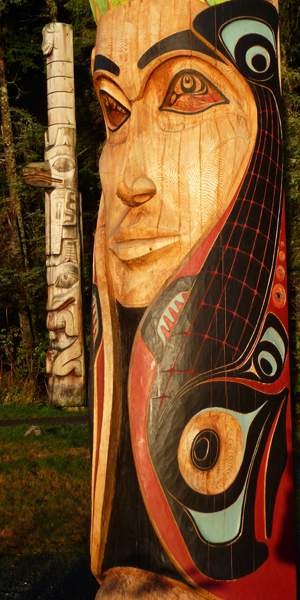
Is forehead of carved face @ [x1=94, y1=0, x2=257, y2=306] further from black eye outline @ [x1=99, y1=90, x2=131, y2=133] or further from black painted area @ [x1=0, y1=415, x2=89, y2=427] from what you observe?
black painted area @ [x1=0, y1=415, x2=89, y2=427]

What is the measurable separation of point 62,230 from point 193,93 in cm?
686

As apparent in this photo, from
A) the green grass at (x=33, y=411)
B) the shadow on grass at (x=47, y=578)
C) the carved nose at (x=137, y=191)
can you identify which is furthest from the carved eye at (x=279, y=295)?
the green grass at (x=33, y=411)

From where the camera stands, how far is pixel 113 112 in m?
2.15

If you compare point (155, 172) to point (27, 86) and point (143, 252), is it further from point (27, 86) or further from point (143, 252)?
point (27, 86)

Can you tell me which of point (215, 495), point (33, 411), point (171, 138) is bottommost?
point (33, 411)

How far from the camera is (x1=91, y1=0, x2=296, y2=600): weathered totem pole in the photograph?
1.81 metres

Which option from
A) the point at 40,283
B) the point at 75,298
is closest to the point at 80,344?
the point at 75,298

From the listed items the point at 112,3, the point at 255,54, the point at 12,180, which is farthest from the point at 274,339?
the point at 12,180

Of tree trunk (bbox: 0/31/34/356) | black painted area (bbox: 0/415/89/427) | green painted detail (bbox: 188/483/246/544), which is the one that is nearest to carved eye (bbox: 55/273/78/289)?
black painted area (bbox: 0/415/89/427)

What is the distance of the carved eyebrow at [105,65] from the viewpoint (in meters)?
2.03

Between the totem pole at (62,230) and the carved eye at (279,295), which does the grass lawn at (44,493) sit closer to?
→ the totem pole at (62,230)

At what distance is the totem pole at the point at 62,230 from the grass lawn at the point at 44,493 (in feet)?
5.90

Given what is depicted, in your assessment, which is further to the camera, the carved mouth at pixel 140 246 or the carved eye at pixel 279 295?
the carved eye at pixel 279 295

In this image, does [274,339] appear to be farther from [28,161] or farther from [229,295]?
[28,161]
